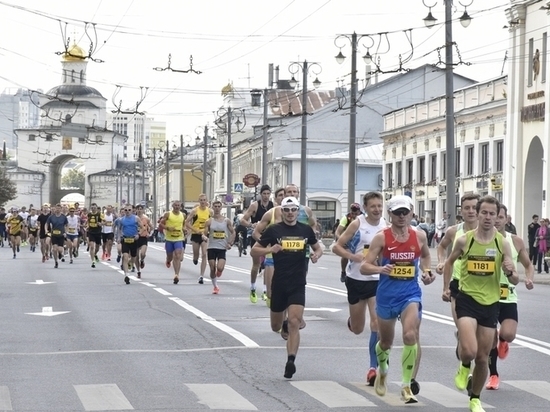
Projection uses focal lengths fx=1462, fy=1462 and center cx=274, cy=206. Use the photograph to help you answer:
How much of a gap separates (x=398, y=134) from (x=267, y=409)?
66.3 m

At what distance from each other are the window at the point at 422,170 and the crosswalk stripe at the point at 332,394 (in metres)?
58.4

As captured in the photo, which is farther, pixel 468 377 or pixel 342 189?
pixel 342 189

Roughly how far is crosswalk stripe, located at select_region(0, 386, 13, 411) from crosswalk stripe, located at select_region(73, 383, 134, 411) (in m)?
0.56

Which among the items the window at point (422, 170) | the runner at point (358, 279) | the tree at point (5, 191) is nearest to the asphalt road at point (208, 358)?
A: the runner at point (358, 279)

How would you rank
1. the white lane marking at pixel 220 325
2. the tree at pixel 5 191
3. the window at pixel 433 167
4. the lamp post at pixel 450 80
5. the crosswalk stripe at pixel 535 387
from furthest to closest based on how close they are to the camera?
the tree at pixel 5 191 → the window at pixel 433 167 → the lamp post at pixel 450 80 → the white lane marking at pixel 220 325 → the crosswalk stripe at pixel 535 387

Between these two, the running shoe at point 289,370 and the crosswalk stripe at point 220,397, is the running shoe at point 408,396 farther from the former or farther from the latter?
the running shoe at point 289,370

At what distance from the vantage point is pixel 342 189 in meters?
96.3

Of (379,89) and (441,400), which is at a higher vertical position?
(379,89)

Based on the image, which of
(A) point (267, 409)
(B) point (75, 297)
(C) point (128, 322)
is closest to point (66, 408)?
(A) point (267, 409)

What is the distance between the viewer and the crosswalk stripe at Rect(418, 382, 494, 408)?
37.3ft

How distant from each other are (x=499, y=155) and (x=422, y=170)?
40.0 ft

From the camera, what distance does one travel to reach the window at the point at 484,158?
61.3m

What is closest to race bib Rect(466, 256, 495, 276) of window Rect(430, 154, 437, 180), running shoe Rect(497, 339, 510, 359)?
running shoe Rect(497, 339, 510, 359)

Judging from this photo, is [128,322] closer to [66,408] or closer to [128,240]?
[66,408]
